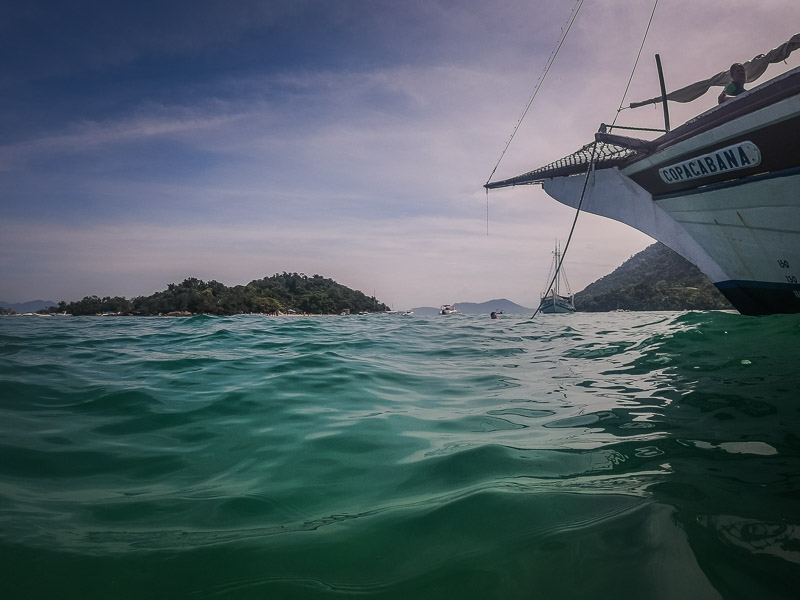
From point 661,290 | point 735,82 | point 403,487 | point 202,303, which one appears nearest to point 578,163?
point 735,82

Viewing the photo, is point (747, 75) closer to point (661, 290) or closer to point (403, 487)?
point (403, 487)

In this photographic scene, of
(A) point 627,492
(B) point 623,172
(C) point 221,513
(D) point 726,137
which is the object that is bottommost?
(C) point 221,513

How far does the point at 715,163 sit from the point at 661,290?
73455 mm

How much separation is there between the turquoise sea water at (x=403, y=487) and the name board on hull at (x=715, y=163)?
4364 mm

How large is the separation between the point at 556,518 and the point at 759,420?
2536 mm

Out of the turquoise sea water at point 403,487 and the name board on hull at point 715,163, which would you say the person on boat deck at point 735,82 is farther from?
the turquoise sea water at point 403,487

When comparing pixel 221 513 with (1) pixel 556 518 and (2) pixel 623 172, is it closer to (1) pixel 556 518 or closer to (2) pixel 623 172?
(1) pixel 556 518

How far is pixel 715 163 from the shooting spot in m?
7.92

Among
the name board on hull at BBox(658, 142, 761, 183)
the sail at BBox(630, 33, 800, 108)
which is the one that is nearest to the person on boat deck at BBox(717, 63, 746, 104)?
the sail at BBox(630, 33, 800, 108)

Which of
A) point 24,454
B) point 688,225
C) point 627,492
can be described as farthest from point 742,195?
point 24,454

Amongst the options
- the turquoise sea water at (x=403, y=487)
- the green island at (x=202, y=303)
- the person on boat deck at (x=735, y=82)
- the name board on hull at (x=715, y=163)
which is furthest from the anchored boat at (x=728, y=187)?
the green island at (x=202, y=303)

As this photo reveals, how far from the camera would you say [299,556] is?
1639 mm

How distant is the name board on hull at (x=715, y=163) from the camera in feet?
23.3

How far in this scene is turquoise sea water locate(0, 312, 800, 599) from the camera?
1.45m
